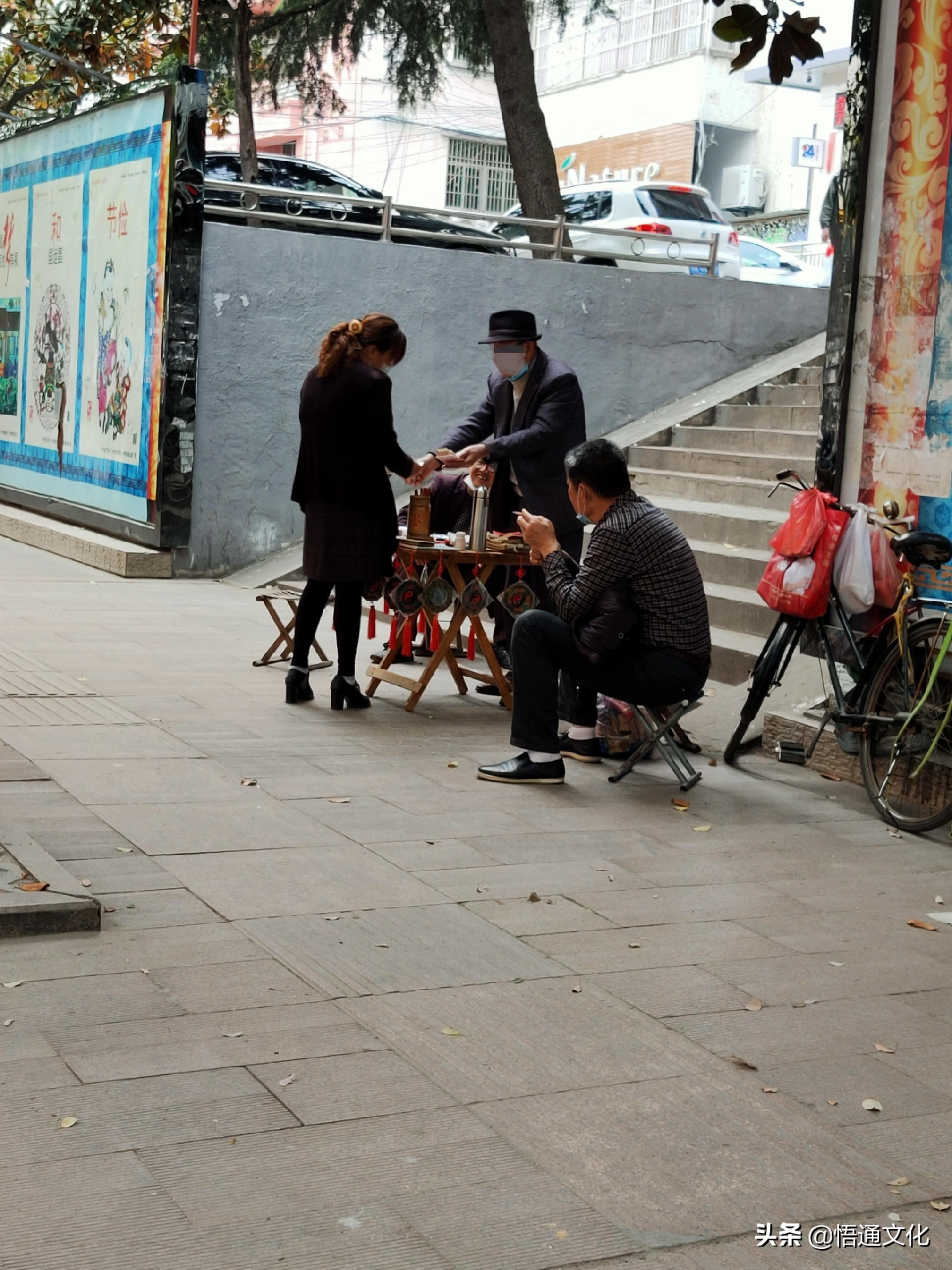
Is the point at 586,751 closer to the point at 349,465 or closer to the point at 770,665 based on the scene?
the point at 770,665

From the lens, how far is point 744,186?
32188 mm

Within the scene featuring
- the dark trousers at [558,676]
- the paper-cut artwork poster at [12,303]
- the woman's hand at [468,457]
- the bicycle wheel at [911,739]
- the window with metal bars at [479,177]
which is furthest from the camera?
the window with metal bars at [479,177]

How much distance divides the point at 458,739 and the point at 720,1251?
14.4 ft

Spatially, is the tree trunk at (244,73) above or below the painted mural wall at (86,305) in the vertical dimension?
above

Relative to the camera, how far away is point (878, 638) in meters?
6.44

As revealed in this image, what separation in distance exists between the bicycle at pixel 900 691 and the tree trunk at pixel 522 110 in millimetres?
9309

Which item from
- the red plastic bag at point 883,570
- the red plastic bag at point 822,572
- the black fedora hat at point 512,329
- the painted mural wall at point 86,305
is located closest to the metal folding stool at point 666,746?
the red plastic bag at point 822,572

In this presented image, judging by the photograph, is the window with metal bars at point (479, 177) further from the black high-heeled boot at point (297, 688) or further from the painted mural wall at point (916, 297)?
the painted mural wall at point (916, 297)

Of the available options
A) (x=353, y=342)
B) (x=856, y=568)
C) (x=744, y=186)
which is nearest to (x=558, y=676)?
(x=856, y=568)

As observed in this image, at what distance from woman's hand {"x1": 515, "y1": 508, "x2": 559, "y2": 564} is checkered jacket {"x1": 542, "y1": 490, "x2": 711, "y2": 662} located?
0.12 ft

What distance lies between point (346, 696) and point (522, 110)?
9.33 meters

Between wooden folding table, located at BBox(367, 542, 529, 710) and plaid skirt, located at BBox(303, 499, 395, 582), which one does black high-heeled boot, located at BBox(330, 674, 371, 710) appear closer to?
wooden folding table, located at BBox(367, 542, 529, 710)

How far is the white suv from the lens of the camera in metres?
16.6

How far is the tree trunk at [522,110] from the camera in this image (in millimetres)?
14930
